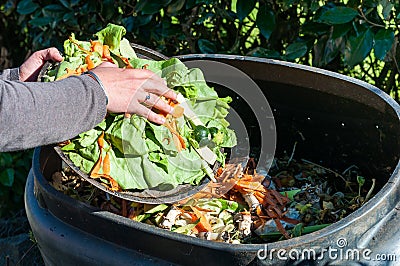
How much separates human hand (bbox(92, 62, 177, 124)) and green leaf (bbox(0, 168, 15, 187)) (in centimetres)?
172

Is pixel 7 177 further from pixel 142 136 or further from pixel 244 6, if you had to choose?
pixel 142 136

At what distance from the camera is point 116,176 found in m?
1.76

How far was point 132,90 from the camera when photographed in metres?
1.64

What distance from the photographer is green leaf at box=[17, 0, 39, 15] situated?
3166 millimetres

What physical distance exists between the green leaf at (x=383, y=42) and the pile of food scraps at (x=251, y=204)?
1.38 feet

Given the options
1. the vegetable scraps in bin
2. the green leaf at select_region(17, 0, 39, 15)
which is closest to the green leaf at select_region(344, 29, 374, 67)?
the vegetable scraps in bin

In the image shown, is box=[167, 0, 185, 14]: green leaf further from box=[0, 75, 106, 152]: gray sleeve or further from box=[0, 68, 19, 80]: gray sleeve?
box=[0, 75, 106, 152]: gray sleeve

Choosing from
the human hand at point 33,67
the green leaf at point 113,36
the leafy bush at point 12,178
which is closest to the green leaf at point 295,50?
the green leaf at point 113,36

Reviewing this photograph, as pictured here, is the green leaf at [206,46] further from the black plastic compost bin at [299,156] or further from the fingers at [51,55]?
the fingers at [51,55]

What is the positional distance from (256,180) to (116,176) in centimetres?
61

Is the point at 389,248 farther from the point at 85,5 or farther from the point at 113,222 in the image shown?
the point at 85,5

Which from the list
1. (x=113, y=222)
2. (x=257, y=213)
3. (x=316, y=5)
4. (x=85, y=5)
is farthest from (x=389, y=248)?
(x=85, y=5)

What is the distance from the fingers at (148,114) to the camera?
1688 millimetres

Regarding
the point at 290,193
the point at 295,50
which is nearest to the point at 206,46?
the point at 295,50
